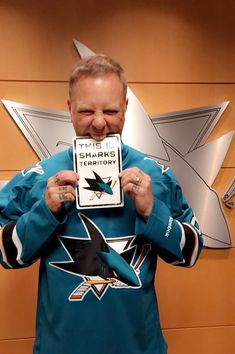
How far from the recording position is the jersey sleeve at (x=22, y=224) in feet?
2.59

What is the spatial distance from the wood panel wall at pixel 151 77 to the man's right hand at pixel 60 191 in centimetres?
85

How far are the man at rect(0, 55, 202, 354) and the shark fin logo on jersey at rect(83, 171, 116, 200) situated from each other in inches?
1.1

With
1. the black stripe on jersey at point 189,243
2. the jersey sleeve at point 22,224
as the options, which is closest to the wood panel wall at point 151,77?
the jersey sleeve at point 22,224

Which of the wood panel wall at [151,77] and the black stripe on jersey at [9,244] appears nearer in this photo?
the black stripe on jersey at [9,244]

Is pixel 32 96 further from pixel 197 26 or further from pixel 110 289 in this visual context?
pixel 110 289

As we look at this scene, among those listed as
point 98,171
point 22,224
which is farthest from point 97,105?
point 22,224

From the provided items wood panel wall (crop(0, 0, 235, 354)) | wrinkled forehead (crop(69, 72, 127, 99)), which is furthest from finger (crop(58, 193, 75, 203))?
wood panel wall (crop(0, 0, 235, 354))

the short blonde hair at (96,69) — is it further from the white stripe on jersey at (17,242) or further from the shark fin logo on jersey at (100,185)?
the white stripe on jersey at (17,242)

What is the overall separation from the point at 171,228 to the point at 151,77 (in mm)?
990

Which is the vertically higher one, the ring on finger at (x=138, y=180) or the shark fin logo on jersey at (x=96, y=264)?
the ring on finger at (x=138, y=180)

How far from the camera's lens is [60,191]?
2.55 ft

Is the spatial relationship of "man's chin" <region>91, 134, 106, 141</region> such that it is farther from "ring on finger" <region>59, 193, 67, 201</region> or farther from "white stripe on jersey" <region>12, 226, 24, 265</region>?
"white stripe on jersey" <region>12, 226, 24, 265</region>

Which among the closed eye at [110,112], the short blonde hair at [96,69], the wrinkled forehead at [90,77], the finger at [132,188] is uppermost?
the short blonde hair at [96,69]

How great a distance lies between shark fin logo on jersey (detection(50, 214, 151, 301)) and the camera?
2.74 ft
